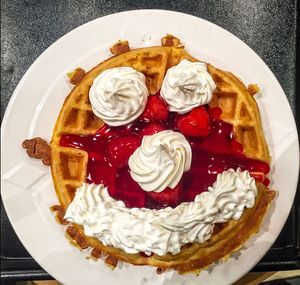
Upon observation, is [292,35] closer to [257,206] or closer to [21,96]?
[257,206]

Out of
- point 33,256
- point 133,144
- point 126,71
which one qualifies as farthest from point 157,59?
point 33,256

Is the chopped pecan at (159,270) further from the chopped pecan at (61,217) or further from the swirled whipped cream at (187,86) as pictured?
the swirled whipped cream at (187,86)

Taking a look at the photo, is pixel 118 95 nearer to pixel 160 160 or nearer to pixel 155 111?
pixel 155 111

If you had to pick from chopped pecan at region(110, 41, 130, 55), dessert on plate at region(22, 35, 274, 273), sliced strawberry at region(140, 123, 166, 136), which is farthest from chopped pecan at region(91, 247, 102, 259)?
chopped pecan at region(110, 41, 130, 55)

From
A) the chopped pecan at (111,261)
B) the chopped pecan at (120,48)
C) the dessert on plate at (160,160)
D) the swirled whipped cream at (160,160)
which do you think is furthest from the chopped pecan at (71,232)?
the chopped pecan at (120,48)

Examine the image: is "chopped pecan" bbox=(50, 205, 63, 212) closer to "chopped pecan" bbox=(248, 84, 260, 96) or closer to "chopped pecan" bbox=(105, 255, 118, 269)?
"chopped pecan" bbox=(105, 255, 118, 269)
